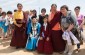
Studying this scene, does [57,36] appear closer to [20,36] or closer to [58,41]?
[58,41]

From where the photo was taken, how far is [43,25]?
26.2ft

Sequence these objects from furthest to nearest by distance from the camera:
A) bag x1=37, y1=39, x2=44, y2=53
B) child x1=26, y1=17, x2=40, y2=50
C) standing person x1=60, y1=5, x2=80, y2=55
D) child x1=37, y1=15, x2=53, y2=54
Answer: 1. child x1=26, y1=17, x2=40, y2=50
2. bag x1=37, y1=39, x2=44, y2=53
3. child x1=37, y1=15, x2=53, y2=54
4. standing person x1=60, y1=5, x2=80, y2=55

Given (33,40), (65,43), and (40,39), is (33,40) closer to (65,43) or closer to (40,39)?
(40,39)

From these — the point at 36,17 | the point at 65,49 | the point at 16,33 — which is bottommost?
the point at 65,49

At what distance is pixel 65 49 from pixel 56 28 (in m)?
0.79

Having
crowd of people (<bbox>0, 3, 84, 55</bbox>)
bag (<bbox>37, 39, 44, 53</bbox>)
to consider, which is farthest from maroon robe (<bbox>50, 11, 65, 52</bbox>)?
bag (<bbox>37, 39, 44, 53</bbox>)

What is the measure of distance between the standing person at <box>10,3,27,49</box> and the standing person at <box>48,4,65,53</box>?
121 cm

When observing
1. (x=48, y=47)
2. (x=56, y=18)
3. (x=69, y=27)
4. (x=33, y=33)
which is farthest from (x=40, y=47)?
(x=69, y=27)

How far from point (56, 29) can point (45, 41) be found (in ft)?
1.95

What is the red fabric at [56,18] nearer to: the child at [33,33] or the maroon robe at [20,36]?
the child at [33,33]

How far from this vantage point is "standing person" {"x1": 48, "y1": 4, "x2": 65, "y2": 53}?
7.57 metres

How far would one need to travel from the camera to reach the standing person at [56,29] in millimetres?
7570

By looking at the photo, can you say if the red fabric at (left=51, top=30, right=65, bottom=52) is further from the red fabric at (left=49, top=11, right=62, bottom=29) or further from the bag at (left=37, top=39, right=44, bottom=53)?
the bag at (left=37, top=39, right=44, bottom=53)

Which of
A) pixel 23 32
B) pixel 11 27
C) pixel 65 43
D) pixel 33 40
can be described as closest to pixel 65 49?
pixel 65 43
